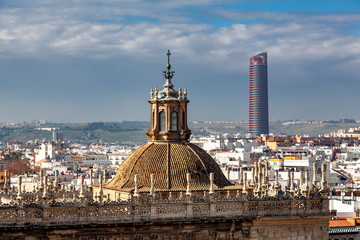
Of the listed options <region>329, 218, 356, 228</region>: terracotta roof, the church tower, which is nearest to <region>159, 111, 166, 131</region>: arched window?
the church tower

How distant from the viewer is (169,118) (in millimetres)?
37906

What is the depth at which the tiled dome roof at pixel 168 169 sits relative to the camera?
35.5 meters

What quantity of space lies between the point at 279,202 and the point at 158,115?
7.33 meters

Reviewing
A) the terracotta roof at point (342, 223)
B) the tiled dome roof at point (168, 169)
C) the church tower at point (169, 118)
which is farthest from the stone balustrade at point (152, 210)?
the terracotta roof at point (342, 223)

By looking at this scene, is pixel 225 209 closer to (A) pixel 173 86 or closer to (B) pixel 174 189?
(B) pixel 174 189

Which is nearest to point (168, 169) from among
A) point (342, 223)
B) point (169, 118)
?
point (169, 118)

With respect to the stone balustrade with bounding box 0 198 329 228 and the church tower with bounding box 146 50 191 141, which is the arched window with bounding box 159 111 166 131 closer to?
the church tower with bounding box 146 50 191 141

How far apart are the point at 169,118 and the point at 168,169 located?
119 inches

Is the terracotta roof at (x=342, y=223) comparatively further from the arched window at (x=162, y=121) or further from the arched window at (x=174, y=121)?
the arched window at (x=162, y=121)

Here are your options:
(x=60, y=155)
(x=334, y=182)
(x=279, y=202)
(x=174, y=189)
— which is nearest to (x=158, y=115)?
(x=174, y=189)

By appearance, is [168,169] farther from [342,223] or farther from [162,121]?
[342,223]

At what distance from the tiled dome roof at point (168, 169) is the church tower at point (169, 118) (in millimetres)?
601

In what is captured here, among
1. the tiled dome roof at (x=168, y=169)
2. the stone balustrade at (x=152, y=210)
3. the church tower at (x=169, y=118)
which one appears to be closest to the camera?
the stone balustrade at (x=152, y=210)

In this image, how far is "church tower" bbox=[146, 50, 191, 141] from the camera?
3784 centimetres
